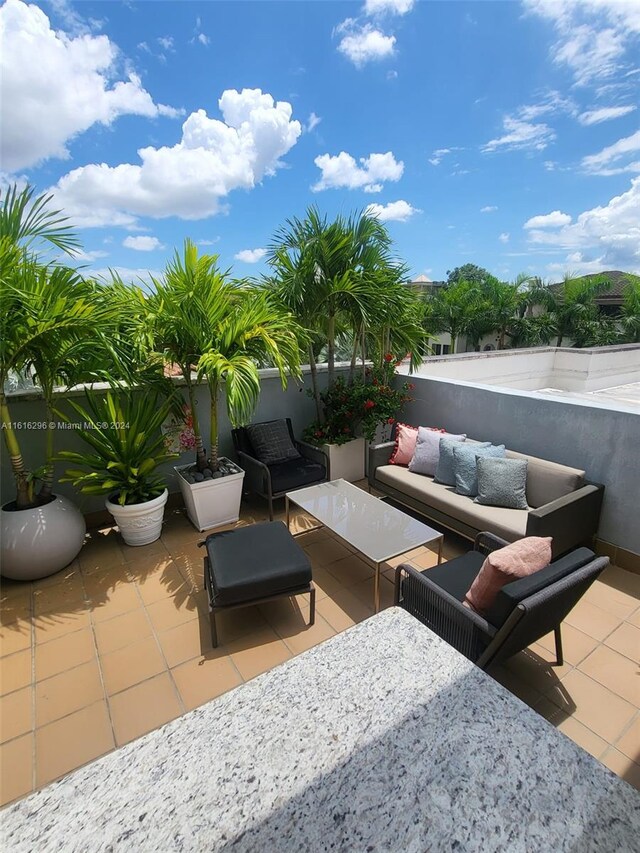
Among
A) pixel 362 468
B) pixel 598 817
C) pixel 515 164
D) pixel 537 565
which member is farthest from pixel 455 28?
pixel 515 164

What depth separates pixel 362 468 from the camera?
16.9ft

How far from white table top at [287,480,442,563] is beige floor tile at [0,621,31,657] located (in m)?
2.16

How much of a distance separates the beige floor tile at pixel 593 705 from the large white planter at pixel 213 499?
296 centimetres

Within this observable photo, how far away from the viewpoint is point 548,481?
3408 millimetres

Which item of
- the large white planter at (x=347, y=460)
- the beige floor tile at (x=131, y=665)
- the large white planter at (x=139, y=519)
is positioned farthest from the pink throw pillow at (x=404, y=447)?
the beige floor tile at (x=131, y=665)

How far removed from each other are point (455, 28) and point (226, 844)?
632 cm

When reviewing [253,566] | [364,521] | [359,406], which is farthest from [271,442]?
[253,566]

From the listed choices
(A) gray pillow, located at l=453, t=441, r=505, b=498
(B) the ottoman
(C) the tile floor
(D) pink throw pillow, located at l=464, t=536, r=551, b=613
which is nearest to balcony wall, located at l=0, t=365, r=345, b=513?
(C) the tile floor

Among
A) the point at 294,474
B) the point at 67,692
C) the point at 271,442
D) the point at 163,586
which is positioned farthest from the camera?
the point at 271,442

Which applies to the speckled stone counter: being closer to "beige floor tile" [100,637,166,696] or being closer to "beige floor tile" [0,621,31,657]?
"beige floor tile" [100,637,166,696]

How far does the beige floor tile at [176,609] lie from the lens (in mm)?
2807

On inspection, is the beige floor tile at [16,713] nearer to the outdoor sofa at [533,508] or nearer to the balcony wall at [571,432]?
the outdoor sofa at [533,508]

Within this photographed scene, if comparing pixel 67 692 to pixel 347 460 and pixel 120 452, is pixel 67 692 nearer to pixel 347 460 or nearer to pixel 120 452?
pixel 120 452

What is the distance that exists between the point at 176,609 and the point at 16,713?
999 mm
